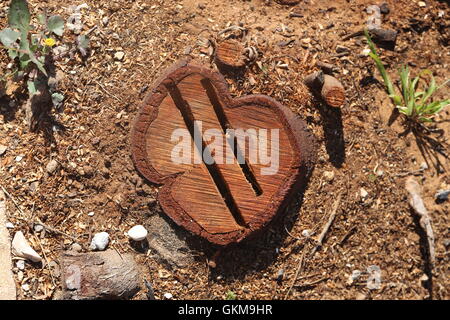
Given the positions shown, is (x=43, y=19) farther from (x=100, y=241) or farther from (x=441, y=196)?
(x=441, y=196)

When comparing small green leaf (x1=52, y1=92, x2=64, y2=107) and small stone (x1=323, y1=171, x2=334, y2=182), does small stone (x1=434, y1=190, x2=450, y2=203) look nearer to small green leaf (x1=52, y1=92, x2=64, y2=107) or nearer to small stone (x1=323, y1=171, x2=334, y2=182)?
small stone (x1=323, y1=171, x2=334, y2=182)

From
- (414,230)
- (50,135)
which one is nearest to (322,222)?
(414,230)

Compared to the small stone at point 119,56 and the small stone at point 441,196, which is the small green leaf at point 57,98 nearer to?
the small stone at point 119,56

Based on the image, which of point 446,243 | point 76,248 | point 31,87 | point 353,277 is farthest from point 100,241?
point 446,243

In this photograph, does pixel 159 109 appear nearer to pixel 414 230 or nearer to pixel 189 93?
pixel 189 93

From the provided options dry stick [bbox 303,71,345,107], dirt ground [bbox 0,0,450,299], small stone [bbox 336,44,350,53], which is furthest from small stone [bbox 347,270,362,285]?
small stone [bbox 336,44,350,53]

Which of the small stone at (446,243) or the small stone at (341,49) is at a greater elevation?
the small stone at (341,49)

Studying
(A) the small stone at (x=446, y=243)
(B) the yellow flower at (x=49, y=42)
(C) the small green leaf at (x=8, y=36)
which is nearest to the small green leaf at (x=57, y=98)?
(B) the yellow flower at (x=49, y=42)
